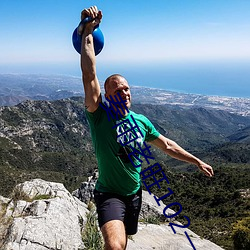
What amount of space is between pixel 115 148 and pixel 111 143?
0.25ft

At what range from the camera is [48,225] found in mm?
6699

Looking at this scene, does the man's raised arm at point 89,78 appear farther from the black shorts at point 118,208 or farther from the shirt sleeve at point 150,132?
the black shorts at point 118,208

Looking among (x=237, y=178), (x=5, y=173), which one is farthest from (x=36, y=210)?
(x=5, y=173)

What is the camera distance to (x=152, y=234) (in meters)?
10.0

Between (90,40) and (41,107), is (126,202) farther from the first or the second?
(41,107)

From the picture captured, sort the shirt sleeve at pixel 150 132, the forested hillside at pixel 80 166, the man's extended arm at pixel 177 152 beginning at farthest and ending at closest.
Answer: the forested hillside at pixel 80 166 → the man's extended arm at pixel 177 152 → the shirt sleeve at pixel 150 132

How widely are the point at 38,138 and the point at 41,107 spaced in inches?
1527

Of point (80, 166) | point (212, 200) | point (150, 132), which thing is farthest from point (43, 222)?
point (80, 166)

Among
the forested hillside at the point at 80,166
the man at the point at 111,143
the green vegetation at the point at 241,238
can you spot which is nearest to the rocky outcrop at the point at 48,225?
the man at the point at 111,143

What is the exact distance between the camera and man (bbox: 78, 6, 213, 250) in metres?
3.43

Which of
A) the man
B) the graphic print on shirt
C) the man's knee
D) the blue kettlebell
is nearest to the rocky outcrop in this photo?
the man

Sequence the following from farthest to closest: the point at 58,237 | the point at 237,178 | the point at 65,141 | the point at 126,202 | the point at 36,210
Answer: the point at 65,141, the point at 237,178, the point at 36,210, the point at 58,237, the point at 126,202

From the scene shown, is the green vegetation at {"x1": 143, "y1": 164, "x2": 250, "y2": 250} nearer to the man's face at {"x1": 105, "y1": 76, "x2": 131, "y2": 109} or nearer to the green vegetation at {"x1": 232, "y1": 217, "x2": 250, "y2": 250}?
the green vegetation at {"x1": 232, "y1": 217, "x2": 250, "y2": 250}

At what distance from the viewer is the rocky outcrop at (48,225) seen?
6082 millimetres
